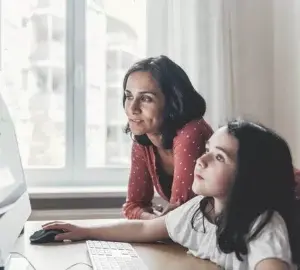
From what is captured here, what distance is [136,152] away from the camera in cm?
166

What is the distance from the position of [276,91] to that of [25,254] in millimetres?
1411

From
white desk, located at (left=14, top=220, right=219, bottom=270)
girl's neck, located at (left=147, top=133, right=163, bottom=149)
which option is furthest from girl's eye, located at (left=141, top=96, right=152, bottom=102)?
white desk, located at (left=14, top=220, right=219, bottom=270)

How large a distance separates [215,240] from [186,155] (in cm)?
37

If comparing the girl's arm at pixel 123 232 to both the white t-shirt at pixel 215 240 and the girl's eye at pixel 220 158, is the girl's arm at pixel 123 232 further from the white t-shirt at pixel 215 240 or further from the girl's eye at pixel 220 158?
the girl's eye at pixel 220 158

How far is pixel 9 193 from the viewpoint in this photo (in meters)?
1.07

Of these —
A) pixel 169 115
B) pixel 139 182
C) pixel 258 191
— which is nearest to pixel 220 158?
pixel 258 191

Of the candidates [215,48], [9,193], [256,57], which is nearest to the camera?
[9,193]

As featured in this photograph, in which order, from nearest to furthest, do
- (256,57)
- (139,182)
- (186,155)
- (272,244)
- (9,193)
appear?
1. (272,244)
2. (9,193)
3. (186,155)
4. (139,182)
5. (256,57)

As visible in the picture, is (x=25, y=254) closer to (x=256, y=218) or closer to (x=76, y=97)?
(x=256, y=218)

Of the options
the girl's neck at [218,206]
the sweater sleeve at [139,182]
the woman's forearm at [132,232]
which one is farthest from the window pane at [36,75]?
the girl's neck at [218,206]

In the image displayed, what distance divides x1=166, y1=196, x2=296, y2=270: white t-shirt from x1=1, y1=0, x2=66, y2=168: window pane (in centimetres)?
117

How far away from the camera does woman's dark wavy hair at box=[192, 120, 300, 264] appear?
981 millimetres

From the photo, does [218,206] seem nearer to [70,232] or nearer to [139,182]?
[70,232]

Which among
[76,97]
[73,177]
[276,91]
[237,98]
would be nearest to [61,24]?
[76,97]
